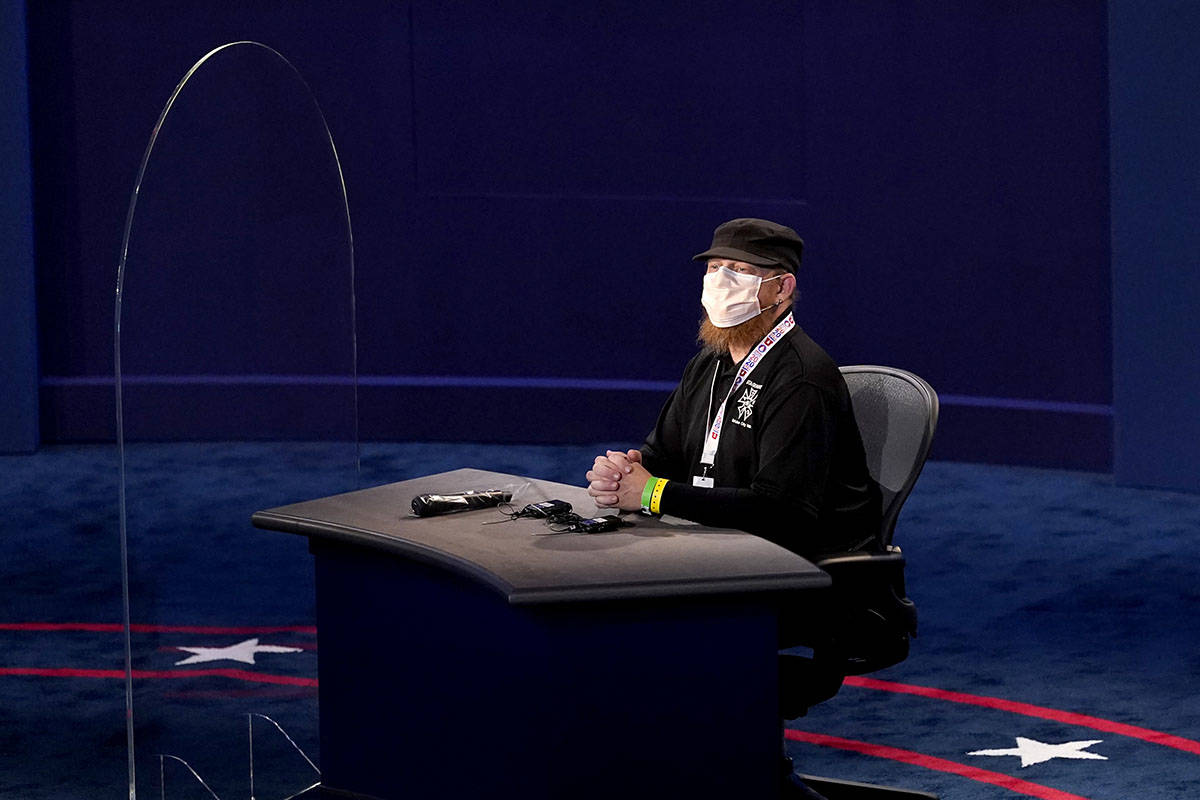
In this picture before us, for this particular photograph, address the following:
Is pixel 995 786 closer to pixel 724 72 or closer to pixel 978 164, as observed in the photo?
pixel 978 164

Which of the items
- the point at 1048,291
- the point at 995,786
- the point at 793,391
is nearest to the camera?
the point at 793,391

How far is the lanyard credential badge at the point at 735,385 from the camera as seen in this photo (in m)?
3.58

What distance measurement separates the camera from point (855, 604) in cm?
346

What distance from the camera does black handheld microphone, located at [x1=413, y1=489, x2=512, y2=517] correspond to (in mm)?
3537

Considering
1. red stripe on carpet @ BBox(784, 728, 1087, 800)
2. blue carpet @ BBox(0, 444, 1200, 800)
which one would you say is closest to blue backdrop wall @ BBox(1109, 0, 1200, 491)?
blue carpet @ BBox(0, 444, 1200, 800)

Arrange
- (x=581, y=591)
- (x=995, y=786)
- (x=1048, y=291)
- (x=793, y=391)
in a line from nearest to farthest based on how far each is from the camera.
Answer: (x=581, y=591), (x=793, y=391), (x=995, y=786), (x=1048, y=291)

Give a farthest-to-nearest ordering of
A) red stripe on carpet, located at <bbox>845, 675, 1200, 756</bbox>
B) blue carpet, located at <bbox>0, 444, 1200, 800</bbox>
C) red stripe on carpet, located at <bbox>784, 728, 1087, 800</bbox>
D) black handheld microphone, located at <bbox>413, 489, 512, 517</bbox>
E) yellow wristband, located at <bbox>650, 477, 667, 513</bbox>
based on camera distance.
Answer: red stripe on carpet, located at <bbox>845, 675, 1200, 756</bbox> → blue carpet, located at <bbox>0, 444, 1200, 800</bbox> → red stripe on carpet, located at <bbox>784, 728, 1087, 800</bbox> → black handheld microphone, located at <bbox>413, 489, 512, 517</bbox> → yellow wristband, located at <bbox>650, 477, 667, 513</bbox>

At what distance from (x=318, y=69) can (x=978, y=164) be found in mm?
3232

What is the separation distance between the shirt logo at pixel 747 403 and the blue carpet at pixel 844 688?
1097mm

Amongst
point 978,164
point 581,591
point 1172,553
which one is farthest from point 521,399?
point 581,591

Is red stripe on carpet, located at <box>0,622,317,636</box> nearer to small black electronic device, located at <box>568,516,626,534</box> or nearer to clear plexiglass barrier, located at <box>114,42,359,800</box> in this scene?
clear plexiglass barrier, located at <box>114,42,359,800</box>

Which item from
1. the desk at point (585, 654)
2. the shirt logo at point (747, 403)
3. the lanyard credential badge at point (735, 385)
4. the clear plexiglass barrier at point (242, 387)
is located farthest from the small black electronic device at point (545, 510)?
the clear plexiglass barrier at point (242, 387)

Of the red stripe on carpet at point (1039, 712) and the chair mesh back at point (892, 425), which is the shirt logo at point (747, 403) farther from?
the red stripe on carpet at point (1039, 712)

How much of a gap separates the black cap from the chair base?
1127mm
